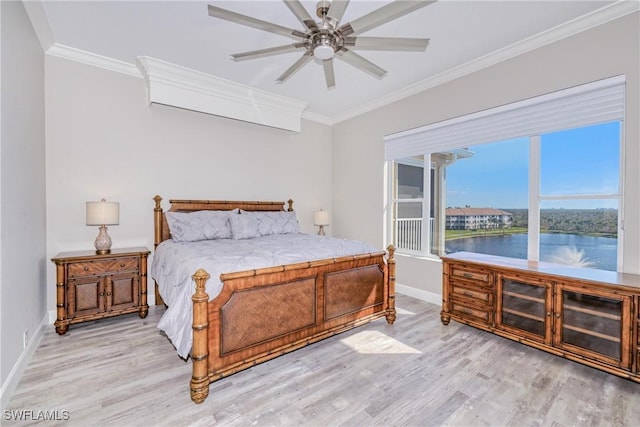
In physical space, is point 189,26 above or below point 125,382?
above

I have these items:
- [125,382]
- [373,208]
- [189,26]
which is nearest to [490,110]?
[373,208]

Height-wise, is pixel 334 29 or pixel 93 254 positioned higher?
pixel 334 29

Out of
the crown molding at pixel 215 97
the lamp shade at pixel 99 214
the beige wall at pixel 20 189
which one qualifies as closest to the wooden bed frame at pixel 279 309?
the beige wall at pixel 20 189

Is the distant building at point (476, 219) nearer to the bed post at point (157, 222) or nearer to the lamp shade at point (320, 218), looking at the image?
the lamp shade at point (320, 218)

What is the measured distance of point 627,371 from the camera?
2.06 metres

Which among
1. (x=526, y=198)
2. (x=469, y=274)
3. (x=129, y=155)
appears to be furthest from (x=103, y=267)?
(x=526, y=198)

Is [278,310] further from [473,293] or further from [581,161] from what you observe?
[581,161]

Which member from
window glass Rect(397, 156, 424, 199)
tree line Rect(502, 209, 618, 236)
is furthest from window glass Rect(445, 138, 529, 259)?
window glass Rect(397, 156, 424, 199)

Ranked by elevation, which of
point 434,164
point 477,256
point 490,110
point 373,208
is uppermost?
point 490,110

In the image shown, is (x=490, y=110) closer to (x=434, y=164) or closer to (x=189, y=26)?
(x=434, y=164)

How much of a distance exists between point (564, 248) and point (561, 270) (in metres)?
0.57

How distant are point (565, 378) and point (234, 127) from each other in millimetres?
4521

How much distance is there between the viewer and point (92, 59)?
3.29 meters

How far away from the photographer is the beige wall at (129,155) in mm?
3160
